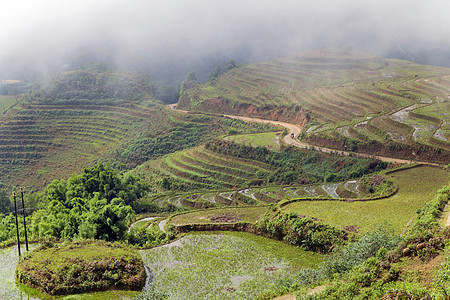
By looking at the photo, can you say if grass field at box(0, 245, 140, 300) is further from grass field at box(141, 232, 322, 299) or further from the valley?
grass field at box(141, 232, 322, 299)

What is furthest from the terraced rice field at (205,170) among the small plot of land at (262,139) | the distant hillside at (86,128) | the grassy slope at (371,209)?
the grassy slope at (371,209)

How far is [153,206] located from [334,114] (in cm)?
3421

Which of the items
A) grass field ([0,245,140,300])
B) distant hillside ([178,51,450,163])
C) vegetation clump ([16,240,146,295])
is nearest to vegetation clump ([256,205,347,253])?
vegetation clump ([16,240,146,295])

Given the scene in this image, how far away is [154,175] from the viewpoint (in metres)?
60.3

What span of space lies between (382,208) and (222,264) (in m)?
12.1

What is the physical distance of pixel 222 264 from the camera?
2234cm

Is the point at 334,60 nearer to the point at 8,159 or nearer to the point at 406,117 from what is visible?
the point at 406,117

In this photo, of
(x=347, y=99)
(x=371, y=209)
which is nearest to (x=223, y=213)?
(x=371, y=209)

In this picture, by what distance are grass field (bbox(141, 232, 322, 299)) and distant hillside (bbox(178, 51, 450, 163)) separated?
1006 inches

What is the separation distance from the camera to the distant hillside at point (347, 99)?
46906mm

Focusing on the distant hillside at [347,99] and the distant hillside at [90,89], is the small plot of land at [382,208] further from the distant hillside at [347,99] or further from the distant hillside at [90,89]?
the distant hillside at [90,89]

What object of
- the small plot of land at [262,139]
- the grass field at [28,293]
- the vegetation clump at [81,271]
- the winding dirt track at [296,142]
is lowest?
the small plot of land at [262,139]

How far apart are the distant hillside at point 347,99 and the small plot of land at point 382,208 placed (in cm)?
1074

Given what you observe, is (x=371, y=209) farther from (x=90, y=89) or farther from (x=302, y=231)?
(x=90, y=89)
